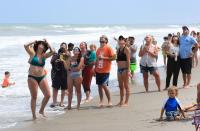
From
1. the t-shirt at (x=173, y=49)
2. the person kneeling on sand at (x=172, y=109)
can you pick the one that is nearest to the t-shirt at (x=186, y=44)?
the t-shirt at (x=173, y=49)

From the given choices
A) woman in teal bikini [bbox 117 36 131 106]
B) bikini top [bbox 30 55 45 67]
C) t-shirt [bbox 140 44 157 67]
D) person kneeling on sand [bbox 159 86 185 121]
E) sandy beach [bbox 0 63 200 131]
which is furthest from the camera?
t-shirt [bbox 140 44 157 67]

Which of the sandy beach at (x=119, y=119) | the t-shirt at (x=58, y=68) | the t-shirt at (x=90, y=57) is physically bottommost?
the sandy beach at (x=119, y=119)

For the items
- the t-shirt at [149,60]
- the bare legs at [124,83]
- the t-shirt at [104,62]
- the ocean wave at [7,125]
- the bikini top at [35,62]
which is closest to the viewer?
the ocean wave at [7,125]

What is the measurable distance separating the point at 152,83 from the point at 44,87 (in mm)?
6048

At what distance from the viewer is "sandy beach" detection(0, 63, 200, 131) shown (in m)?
8.30

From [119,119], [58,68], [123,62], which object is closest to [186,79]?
[123,62]

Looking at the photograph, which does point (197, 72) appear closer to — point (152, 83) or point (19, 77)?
point (152, 83)

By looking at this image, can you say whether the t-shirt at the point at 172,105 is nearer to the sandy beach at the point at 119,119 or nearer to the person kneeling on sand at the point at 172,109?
the person kneeling on sand at the point at 172,109

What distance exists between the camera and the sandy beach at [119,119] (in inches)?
327

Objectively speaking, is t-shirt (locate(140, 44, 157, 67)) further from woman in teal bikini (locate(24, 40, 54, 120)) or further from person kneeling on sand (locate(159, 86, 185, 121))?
person kneeling on sand (locate(159, 86, 185, 121))

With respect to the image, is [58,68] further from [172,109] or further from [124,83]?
[172,109]

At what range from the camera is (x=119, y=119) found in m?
9.32

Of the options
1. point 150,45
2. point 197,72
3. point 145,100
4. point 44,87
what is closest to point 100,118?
point 44,87

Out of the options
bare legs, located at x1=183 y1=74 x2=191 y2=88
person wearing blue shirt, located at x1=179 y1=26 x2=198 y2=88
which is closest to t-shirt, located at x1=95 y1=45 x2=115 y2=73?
person wearing blue shirt, located at x1=179 y1=26 x2=198 y2=88
